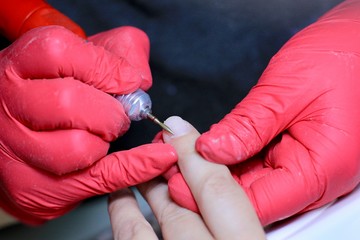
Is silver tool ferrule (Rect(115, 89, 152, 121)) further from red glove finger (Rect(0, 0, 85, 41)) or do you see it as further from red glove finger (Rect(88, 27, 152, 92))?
red glove finger (Rect(0, 0, 85, 41))

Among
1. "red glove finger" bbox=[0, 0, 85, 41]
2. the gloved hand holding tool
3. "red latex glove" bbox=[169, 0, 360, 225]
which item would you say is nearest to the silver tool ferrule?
the gloved hand holding tool

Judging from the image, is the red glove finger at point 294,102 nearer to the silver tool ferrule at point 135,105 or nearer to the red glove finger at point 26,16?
the silver tool ferrule at point 135,105

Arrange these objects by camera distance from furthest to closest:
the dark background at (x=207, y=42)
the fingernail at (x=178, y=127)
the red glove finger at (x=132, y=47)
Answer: the dark background at (x=207, y=42) < the red glove finger at (x=132, y=47) < the fingernail at (x=178, y=127)

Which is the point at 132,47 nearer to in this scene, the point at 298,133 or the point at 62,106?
the point at 62,106

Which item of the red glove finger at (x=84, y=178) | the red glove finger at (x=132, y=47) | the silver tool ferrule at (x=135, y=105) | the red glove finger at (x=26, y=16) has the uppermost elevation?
the red glove finger at (x=26, y=16)

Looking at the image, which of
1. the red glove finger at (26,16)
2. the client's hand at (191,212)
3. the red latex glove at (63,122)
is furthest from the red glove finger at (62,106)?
the red glove finger at (26,16)

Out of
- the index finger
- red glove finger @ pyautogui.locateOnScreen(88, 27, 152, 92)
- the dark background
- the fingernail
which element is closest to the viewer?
the index finger
